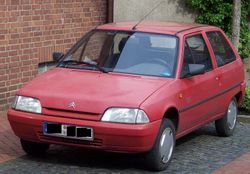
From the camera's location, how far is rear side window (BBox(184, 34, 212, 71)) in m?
8.50

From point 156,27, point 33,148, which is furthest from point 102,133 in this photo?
point 156,27

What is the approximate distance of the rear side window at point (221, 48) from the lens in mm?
9305

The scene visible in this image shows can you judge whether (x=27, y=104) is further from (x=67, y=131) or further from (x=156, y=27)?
(x=156, y=27)

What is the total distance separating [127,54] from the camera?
27.0 ft

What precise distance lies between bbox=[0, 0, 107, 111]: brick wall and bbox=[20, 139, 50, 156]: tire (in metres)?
2.71

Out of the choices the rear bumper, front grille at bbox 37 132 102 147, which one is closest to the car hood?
the rear bumper

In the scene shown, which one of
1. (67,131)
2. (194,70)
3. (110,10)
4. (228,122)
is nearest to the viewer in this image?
(67,131)

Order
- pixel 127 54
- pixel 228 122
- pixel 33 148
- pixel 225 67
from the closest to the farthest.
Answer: pixel 33 148 → pixel 127 54 → pixel 225 67 → pixel 228 122

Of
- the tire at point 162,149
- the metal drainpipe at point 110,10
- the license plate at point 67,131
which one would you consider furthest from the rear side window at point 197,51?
the metal drainpipe at point 110,10

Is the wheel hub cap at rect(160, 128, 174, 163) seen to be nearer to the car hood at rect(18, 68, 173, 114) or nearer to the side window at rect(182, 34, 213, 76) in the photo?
the car hood at rect(18, 68, 173, 114)

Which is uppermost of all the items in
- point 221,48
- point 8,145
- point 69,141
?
point 221,48

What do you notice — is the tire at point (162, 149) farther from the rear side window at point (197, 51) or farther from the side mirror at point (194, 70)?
the rear side window at point (197, 51)

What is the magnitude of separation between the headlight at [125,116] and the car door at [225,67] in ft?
7.13

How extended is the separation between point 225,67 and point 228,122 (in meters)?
0.81
